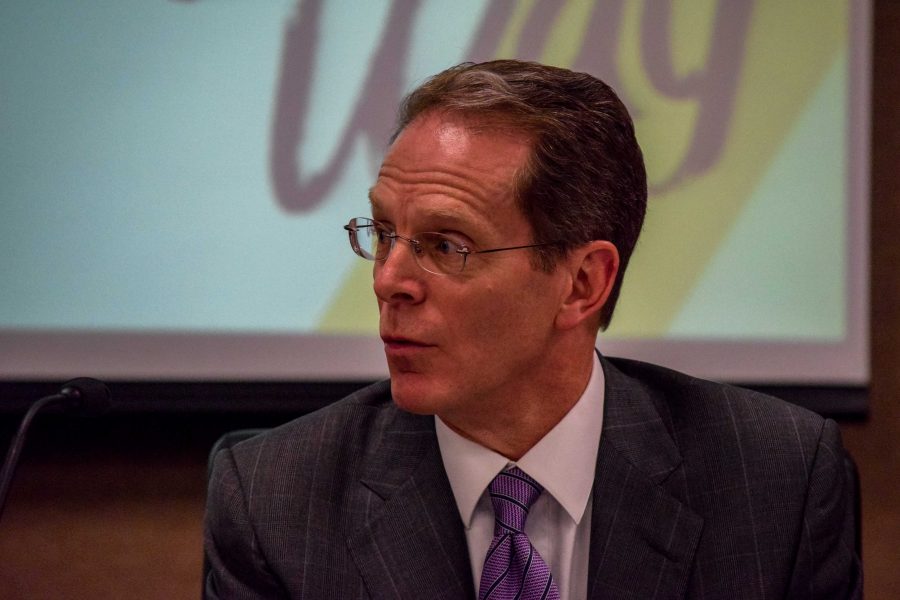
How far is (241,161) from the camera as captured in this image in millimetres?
2533

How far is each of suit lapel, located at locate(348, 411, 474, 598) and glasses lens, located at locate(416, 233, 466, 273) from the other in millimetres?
319

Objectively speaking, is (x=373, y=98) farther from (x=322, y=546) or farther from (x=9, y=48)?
(x=322, y=546)

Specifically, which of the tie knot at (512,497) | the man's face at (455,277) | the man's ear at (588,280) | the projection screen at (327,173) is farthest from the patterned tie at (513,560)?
the projection screen at (327,173)

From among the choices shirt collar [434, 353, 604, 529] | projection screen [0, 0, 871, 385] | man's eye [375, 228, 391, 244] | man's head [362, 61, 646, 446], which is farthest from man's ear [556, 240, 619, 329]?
projection screen [0, 0, 871, 385]

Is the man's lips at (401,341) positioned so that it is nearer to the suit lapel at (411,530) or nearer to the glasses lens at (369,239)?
the glasses lens at (369,239)

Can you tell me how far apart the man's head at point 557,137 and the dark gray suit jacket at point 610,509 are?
1.08 ft

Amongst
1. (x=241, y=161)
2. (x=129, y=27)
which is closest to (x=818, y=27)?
(x=241, y=161)

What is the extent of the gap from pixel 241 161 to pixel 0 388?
0.77m

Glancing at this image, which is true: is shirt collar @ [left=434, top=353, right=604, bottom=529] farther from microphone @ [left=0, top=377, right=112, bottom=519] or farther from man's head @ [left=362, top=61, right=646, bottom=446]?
microphone @ [left=0, top=377, right=112, bottom=519]

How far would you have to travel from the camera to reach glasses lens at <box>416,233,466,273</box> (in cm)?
149

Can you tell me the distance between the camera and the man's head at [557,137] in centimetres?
152

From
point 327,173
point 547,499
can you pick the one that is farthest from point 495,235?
point 327,173

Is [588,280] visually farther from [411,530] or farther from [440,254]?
[411,530]

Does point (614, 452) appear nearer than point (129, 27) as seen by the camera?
Yes
